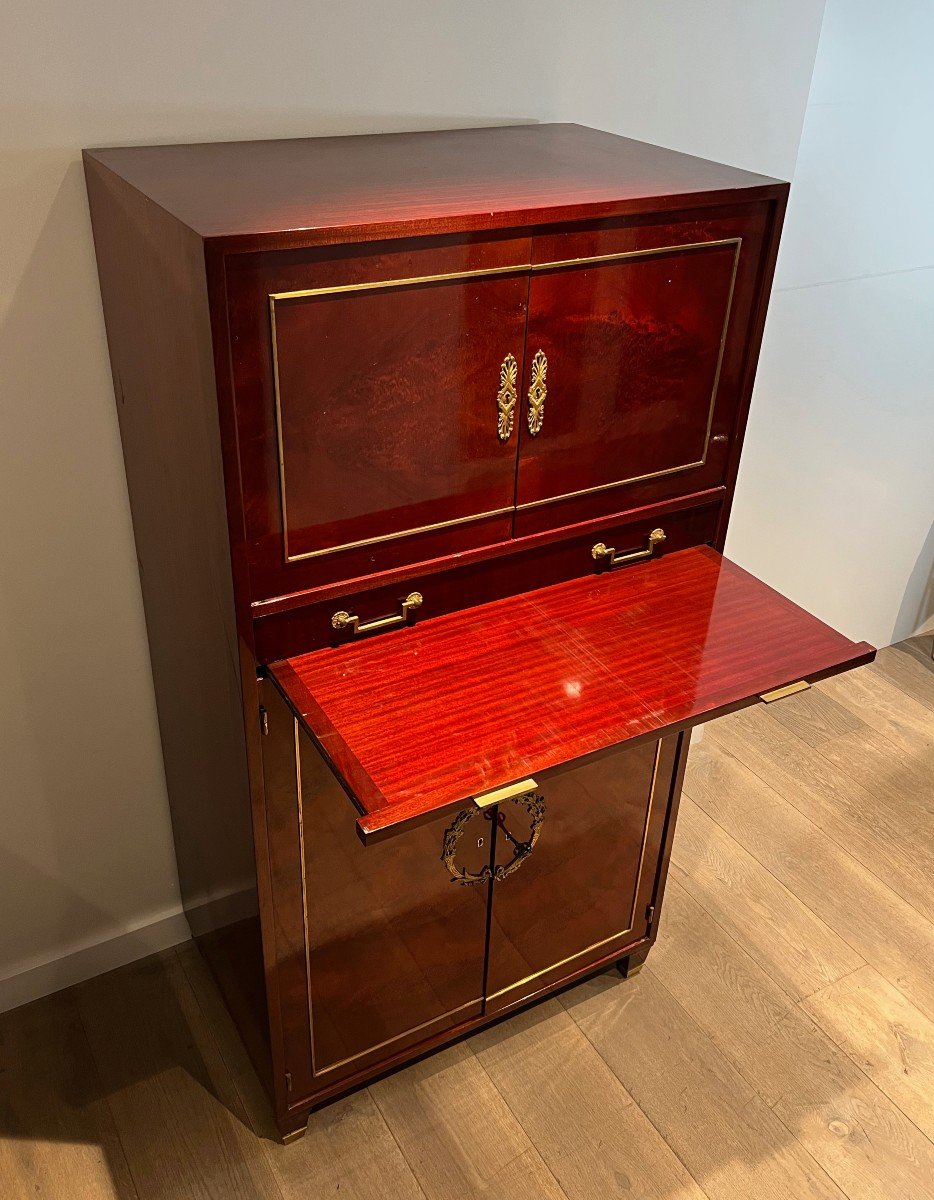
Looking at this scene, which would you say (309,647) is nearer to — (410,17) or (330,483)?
(330,483)

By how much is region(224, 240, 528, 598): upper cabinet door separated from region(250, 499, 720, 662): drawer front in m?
0.05

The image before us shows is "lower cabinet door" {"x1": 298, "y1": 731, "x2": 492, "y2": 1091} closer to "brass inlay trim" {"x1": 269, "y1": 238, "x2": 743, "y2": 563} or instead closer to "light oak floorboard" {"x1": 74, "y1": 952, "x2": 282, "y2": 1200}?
"light oak floorboard" {"x1": 74, "y1": 952, "x2": 282, "y2": 1200}

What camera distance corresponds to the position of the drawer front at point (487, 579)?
4.76 ft

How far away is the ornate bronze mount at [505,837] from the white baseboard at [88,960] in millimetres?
774

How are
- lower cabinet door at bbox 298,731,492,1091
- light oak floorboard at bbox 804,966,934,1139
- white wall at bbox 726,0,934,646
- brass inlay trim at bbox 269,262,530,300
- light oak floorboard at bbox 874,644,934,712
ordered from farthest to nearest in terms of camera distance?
light oak floorboard at bbox 874,644,934,712
white wall at bbox 726,0,934,646
light oak floorboard at bbox 804,966,934,1139
lower cabinet door at bbox 298,731,492,1091
brass inlay trim at bbox 269,262,530,300

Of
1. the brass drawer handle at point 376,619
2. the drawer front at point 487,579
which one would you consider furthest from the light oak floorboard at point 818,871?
the brass drawer handle at point 376,619

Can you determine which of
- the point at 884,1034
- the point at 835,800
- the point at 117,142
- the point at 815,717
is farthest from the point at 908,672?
the point at 117,142

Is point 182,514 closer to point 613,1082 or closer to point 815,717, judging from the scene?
point 613,1082

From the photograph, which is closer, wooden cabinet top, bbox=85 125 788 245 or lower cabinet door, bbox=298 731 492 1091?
wooden cabinet top, bbox=85 125 788 245

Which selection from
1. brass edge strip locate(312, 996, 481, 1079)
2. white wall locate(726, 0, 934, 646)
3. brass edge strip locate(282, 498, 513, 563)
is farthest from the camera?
white wall locate(726, 0, 934, 646)

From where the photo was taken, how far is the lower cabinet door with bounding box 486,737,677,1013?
184cm

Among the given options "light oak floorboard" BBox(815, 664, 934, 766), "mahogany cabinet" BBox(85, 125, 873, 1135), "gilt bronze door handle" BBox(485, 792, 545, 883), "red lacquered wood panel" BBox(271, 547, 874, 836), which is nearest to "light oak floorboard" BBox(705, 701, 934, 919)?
"light oak floorboard" BBox(815, 664, 934, 766)

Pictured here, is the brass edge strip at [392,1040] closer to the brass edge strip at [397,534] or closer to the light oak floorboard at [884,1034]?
the light oak floorboard at [884,1034]

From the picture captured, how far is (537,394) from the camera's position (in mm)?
1479
